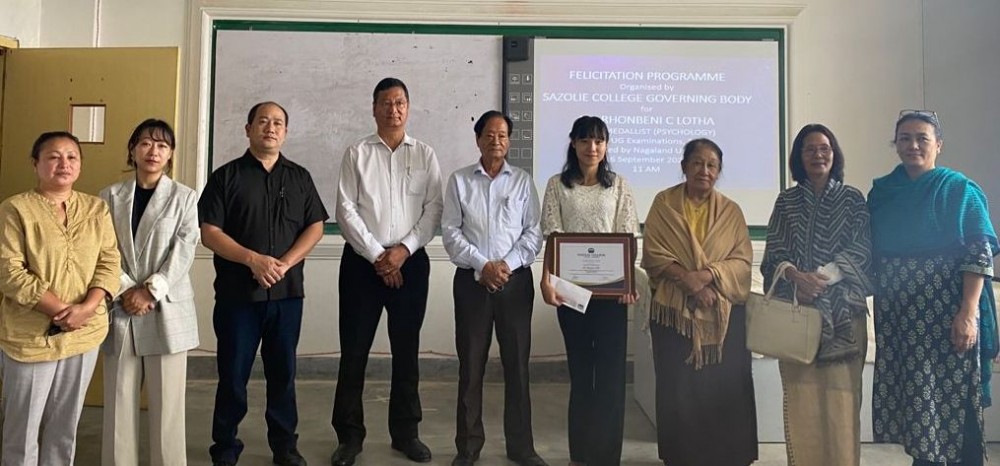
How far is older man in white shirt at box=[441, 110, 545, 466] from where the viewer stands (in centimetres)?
233

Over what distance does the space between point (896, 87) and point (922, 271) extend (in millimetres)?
2667

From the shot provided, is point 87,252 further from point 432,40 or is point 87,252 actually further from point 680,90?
point 680,90

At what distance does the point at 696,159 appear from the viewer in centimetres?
222

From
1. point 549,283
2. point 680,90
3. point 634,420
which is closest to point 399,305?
point 549,283

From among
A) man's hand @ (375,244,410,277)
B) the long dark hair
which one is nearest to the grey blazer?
man's hand @ (375,244,410,277)

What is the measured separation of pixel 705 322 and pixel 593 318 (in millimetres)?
418

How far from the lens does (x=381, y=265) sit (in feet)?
7.70

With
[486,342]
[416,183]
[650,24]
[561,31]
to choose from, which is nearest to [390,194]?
[416,183]

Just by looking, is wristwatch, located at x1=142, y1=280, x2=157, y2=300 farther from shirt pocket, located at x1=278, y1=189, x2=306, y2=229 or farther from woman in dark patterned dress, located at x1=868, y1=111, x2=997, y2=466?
woman in dark patterned dress, located at x1=868, y1=111, x2=997, y2=466

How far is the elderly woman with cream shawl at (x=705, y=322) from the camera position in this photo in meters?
2.18

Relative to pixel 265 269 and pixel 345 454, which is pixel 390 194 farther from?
pixel 345 454

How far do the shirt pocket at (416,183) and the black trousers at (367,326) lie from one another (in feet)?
0.82

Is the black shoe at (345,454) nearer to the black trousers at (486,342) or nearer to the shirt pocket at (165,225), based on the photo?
the black trousers at (486,342)

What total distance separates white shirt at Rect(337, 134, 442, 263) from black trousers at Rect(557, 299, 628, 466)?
2.34ft
